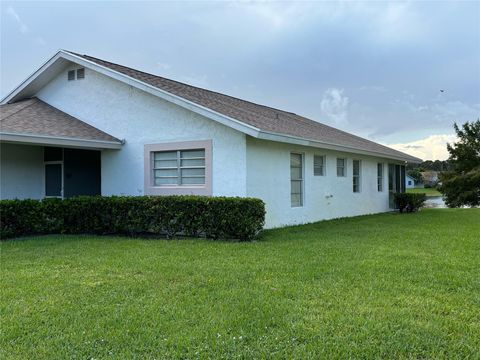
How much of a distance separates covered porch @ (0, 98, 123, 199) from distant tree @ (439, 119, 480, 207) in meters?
34.5

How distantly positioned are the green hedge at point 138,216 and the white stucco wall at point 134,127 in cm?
148

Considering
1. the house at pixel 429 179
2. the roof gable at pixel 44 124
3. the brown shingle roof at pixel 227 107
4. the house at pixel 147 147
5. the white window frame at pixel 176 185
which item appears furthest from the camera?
the house at pixel 429 179

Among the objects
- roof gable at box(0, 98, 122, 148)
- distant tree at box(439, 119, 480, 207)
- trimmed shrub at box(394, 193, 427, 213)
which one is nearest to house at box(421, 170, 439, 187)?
distant tree at box(439, 119, 480, 207)

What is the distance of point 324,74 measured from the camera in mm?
18734

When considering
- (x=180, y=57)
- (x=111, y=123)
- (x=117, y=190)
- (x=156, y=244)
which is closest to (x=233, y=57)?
(x=180, y=57)

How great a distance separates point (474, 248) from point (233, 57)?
40.5ft

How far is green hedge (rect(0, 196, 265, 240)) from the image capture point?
32.4 ft

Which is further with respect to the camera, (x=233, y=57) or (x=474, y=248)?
(x=233, y=57)

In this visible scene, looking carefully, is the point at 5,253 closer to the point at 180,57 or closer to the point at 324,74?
the point at 180,57

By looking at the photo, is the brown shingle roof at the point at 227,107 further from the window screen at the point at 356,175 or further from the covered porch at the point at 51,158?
the covered porch at the point at 51,158

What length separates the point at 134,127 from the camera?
13.1 m

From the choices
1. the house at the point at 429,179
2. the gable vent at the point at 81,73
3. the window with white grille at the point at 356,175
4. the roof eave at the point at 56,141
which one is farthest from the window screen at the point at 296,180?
the house at the point at 429,179

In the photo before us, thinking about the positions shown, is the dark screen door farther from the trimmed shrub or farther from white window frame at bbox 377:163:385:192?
the trimmed shrub

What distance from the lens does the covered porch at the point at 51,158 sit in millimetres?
12664
